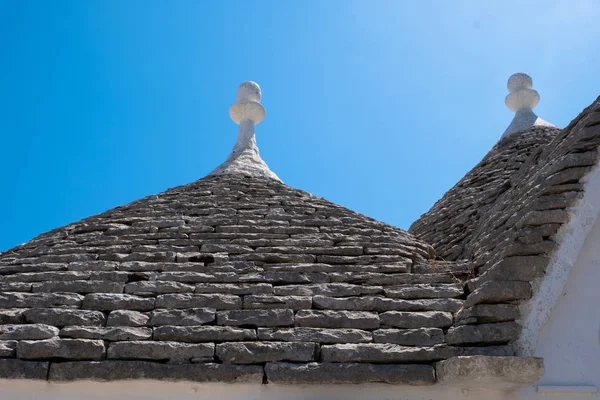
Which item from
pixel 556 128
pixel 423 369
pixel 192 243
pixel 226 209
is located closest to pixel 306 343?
pixel 423 369

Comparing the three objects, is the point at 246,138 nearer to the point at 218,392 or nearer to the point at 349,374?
the point at 218,392

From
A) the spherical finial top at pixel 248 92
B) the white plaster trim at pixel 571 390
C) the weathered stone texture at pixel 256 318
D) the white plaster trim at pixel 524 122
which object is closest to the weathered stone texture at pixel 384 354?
the weathered stone texture at pixel 256 318

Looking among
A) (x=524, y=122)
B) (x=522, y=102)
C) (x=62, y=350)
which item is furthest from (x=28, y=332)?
(x=522, y=102)

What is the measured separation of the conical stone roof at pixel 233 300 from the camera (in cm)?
443

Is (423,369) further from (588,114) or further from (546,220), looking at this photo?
(588,114)

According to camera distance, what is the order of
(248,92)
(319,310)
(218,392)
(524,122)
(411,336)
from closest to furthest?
(218,392), (411,336), (319,310), (248,92), (524,122)

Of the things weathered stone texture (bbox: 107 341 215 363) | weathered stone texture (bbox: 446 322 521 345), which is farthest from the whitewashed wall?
weathered stone texture (bbox: 107 341 215 363)

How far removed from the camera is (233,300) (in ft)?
16.4

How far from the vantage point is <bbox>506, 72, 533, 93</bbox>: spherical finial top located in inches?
422

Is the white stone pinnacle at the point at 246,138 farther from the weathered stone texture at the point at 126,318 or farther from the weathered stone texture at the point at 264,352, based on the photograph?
the weathered stone texture at the point at 264,352

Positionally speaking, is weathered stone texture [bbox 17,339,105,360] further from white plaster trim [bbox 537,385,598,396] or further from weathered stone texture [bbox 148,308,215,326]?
white plaster trim [bbox 537,385,598,396]

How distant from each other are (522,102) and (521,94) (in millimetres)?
131

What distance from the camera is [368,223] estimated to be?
6406 millimetres

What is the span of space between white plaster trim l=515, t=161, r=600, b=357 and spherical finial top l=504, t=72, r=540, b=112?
5949mm
